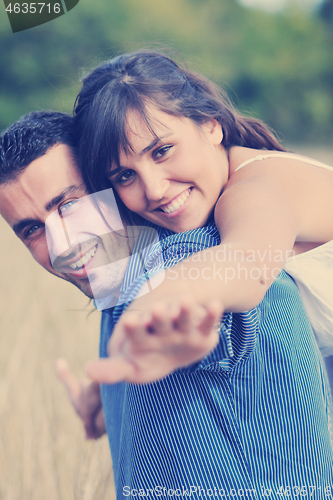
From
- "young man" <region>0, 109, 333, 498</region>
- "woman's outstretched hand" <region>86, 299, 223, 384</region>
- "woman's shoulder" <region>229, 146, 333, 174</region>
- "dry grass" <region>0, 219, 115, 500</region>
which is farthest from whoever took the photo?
"dry grass" <region>0, 219, 115, 500</region>

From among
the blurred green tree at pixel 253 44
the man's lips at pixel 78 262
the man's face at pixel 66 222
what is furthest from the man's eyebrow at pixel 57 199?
the blurred green tree at pixel 253 44

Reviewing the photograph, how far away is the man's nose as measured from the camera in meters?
0.90

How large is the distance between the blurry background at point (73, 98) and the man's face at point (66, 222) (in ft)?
0.65

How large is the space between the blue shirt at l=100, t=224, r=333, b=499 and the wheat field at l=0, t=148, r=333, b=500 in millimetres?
447

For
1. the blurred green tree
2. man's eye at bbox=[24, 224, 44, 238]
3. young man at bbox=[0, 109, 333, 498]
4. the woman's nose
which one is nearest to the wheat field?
man's eye at bbox=[24, 224, 44, 238]

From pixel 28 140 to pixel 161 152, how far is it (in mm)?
280

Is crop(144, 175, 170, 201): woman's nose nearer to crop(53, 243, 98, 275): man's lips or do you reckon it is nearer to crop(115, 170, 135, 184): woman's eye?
crop(115, 170, 135, 184): woman's eye

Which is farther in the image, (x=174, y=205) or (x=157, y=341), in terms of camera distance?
(x=174, y=205)

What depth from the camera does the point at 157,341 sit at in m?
0.41

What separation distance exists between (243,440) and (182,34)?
9249mm

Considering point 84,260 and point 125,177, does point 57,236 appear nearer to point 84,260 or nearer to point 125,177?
point 84,260

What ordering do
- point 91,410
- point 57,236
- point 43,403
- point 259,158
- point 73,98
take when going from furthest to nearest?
1. point 73,98
2. point 43,403
3. point 91,410
4. point 57,236
5. point 259,158

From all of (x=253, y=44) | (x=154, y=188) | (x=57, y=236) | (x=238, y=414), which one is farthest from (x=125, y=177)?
(x=253, y=44)

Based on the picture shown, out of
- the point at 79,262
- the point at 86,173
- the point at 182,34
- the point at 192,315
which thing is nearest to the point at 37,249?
the point at 79,262
